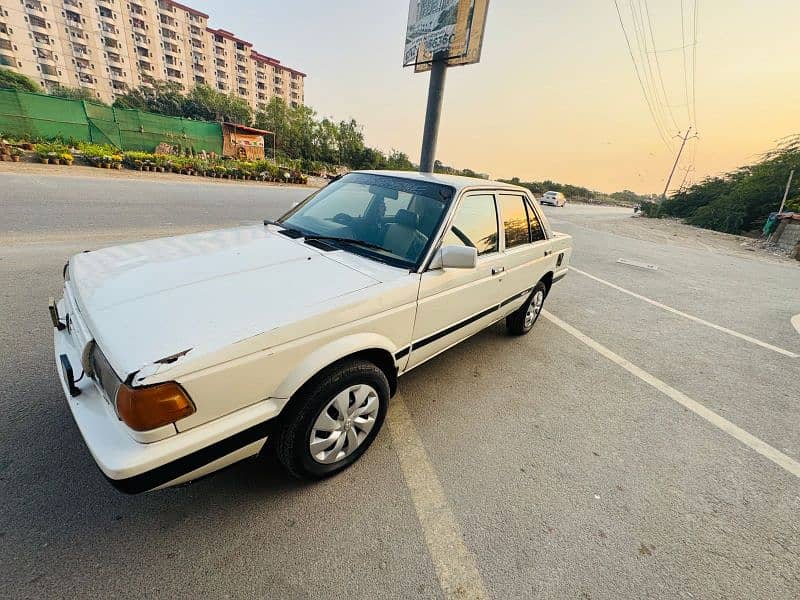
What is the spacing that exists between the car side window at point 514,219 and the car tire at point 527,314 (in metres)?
0.68

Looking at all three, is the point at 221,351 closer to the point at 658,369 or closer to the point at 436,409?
the point at 436,409

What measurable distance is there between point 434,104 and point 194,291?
8.65 m

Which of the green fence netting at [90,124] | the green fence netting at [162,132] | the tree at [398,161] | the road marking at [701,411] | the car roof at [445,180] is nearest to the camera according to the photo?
the road marking at [701,411]

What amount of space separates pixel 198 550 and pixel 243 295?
3.82 ft

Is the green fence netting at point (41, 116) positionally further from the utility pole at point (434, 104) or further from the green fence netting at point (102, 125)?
the utility pole at point (434, 104)

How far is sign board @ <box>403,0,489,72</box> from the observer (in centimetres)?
783

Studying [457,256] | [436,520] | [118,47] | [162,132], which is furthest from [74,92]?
[436,520]

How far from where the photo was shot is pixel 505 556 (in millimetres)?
1732

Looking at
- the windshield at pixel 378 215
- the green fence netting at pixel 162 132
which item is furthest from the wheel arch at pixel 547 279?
the green fence netting at pixel 162 132

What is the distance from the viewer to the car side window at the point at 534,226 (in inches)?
144

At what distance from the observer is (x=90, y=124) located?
18281mm

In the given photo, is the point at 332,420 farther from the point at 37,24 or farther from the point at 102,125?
the point at 37,24

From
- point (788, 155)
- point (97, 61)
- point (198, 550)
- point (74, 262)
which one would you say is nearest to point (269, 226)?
point (74, 262)

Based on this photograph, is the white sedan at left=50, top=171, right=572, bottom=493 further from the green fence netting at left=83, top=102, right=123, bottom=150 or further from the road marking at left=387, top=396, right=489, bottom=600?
the green fence netting at left=83, top=102, right=123, bottom=150
